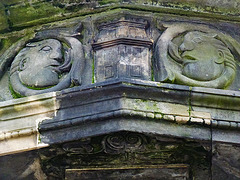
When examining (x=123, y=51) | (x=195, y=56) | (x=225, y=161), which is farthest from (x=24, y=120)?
(x=225, y=161)

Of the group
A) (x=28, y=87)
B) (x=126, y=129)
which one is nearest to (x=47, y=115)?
(x=28, y=87)

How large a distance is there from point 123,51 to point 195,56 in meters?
0.62

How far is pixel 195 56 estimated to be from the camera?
4.39 meters

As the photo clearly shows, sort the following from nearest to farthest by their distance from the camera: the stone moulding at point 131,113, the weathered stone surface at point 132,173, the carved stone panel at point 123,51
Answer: the stone moulding at point 131,113, the carved stone panel at point 123,51, the weathered stone surface at point 132,173

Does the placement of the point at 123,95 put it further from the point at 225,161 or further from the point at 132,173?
the point at 225,161

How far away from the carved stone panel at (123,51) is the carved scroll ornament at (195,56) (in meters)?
0.14

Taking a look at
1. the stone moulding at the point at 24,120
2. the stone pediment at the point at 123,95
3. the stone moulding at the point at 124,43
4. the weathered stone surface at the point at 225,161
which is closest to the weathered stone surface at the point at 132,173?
the stone pediment at the point at 123,95

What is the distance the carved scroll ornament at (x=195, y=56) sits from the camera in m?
4.26

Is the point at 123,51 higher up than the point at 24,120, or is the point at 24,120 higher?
the point at 123,51

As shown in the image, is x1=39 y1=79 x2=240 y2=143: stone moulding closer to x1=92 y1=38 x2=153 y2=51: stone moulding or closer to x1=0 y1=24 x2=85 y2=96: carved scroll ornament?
x1=0 y1=24 x2=85 y2=96: carved scroll ornament

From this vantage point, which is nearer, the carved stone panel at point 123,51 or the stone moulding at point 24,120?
the stone moulding at point 24,120

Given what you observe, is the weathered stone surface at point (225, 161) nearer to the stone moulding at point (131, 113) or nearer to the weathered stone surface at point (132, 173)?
the stone moulding at point (131, 113)

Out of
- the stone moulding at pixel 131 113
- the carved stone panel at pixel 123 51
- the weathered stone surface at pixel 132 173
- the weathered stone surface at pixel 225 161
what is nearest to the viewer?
the stone moulding at pixel 131 113

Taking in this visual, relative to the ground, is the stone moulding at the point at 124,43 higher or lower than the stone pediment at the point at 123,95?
higher
